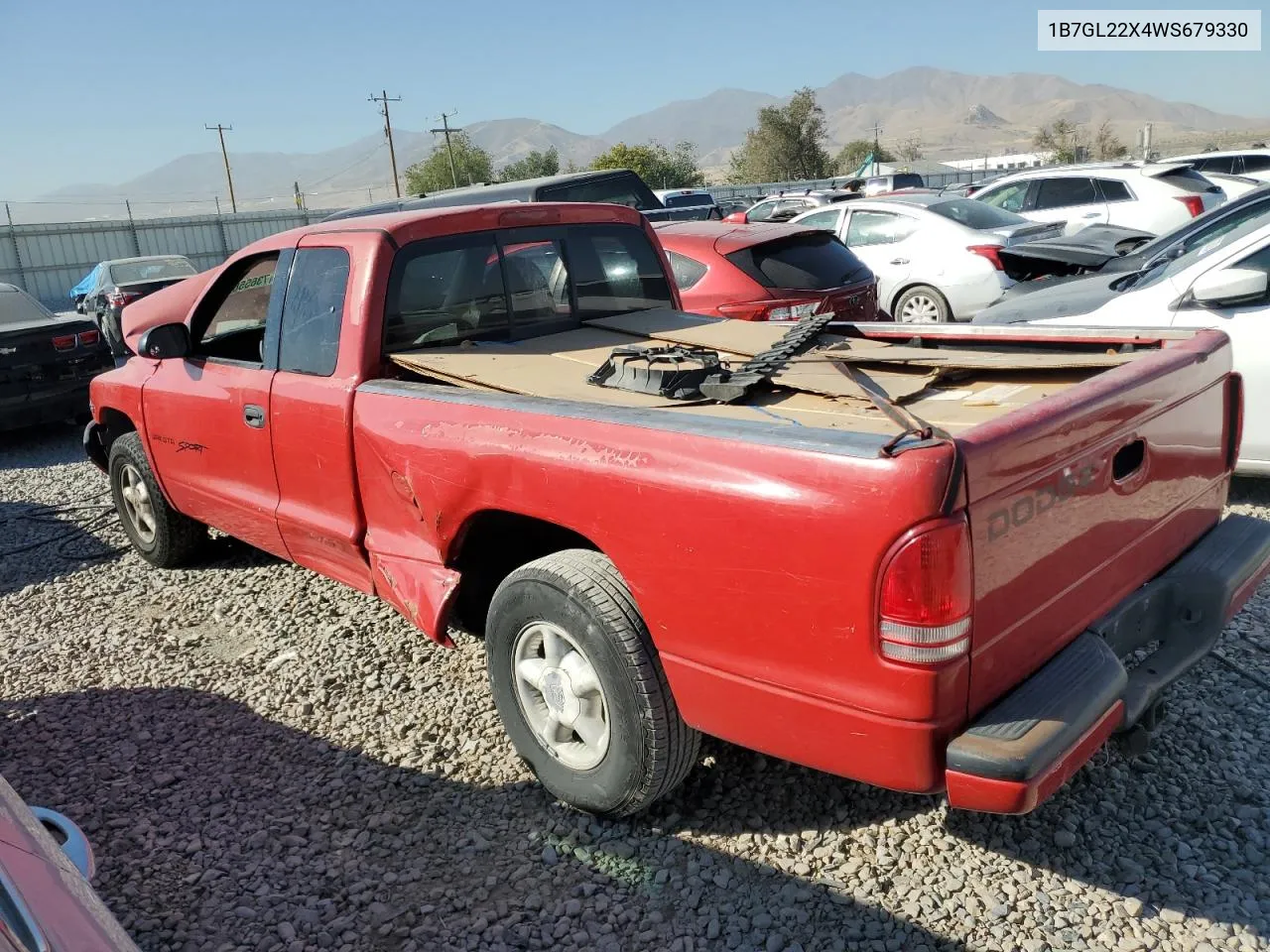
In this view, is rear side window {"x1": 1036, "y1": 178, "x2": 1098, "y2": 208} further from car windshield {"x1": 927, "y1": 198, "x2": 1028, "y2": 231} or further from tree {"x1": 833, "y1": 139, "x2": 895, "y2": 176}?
tree {"x1": 833, "y1": 139, "x2": 895, "y2": 176}

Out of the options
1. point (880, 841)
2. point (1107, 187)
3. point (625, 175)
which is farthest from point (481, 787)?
point (1107, 187)

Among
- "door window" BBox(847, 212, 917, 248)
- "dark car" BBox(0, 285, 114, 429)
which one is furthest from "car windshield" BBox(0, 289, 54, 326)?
"door window" BBox(847, 212, 917, 248)

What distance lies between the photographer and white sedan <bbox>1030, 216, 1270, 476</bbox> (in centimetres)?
503

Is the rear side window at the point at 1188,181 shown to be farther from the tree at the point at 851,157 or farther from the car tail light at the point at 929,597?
the tree at the point at 851,157

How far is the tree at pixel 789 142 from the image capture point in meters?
71.0

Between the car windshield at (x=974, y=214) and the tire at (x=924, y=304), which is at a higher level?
the car windshield at (x=974, y=214)

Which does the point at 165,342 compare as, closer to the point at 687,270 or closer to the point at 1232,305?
the point at 687,270

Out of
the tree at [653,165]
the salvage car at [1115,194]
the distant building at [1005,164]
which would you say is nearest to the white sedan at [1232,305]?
the salvage car at [1115,194]

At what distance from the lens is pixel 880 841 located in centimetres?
288

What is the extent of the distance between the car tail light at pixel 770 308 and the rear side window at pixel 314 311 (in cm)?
352

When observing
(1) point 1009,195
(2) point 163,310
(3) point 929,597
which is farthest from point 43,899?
(1) point 1009,195

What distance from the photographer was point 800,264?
23.6ft

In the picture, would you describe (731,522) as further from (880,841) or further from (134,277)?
(134,277)

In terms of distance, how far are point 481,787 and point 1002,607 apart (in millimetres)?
1869
